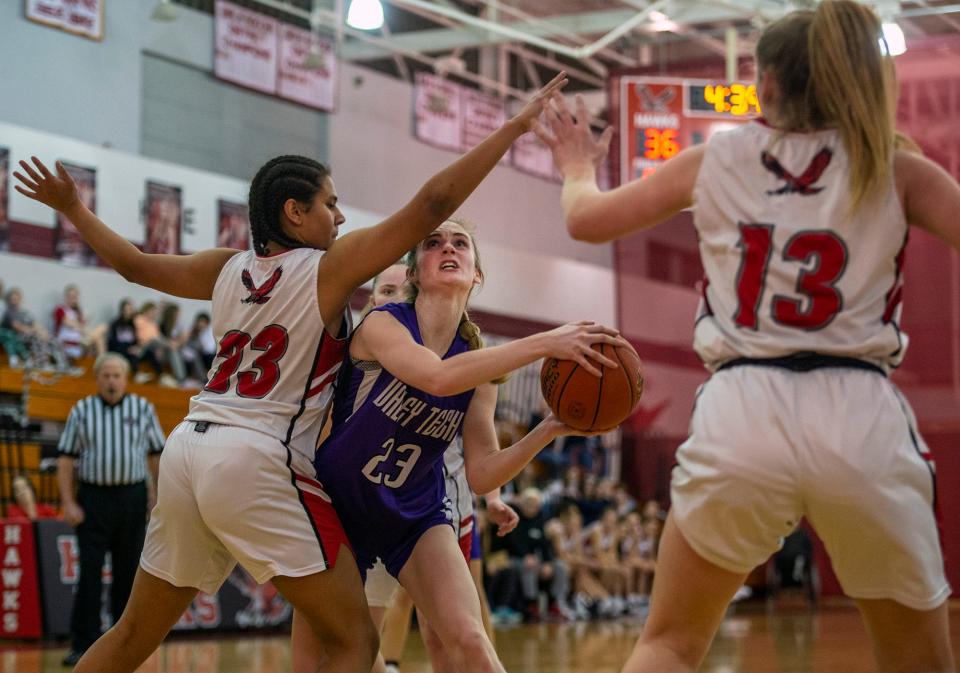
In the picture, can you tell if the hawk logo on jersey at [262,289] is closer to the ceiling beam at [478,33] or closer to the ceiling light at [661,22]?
the ceiling light at [661,22]

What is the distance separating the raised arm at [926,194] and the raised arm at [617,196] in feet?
1.38

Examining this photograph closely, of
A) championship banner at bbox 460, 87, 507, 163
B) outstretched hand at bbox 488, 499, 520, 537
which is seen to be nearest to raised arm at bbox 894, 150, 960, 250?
outstretched hand at bbox 488, 499, 520, 537

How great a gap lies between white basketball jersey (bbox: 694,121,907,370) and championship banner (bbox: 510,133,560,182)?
19.2 m

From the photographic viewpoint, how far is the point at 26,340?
1334 centimetres

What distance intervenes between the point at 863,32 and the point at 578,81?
21.4 metres

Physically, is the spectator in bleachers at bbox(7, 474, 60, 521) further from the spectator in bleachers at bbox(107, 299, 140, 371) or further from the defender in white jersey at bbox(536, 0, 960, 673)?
the defender in white jersey at bbox(536, 0, 960, 673)

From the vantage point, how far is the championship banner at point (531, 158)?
2197 centimetres

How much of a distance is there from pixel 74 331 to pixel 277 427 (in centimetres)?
1124

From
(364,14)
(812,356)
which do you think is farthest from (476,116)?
(812,356)

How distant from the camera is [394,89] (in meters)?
20.1

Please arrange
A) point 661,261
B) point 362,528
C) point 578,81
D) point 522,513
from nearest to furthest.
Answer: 1. point 362,528
2. point 522,513
3. point 661,261
4. point 578,81

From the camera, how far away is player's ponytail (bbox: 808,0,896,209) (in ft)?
8.47

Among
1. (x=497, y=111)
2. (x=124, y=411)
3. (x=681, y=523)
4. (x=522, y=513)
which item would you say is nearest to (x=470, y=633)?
(x=681, y=523)

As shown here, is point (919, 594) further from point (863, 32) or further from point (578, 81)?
point (578, 81)
